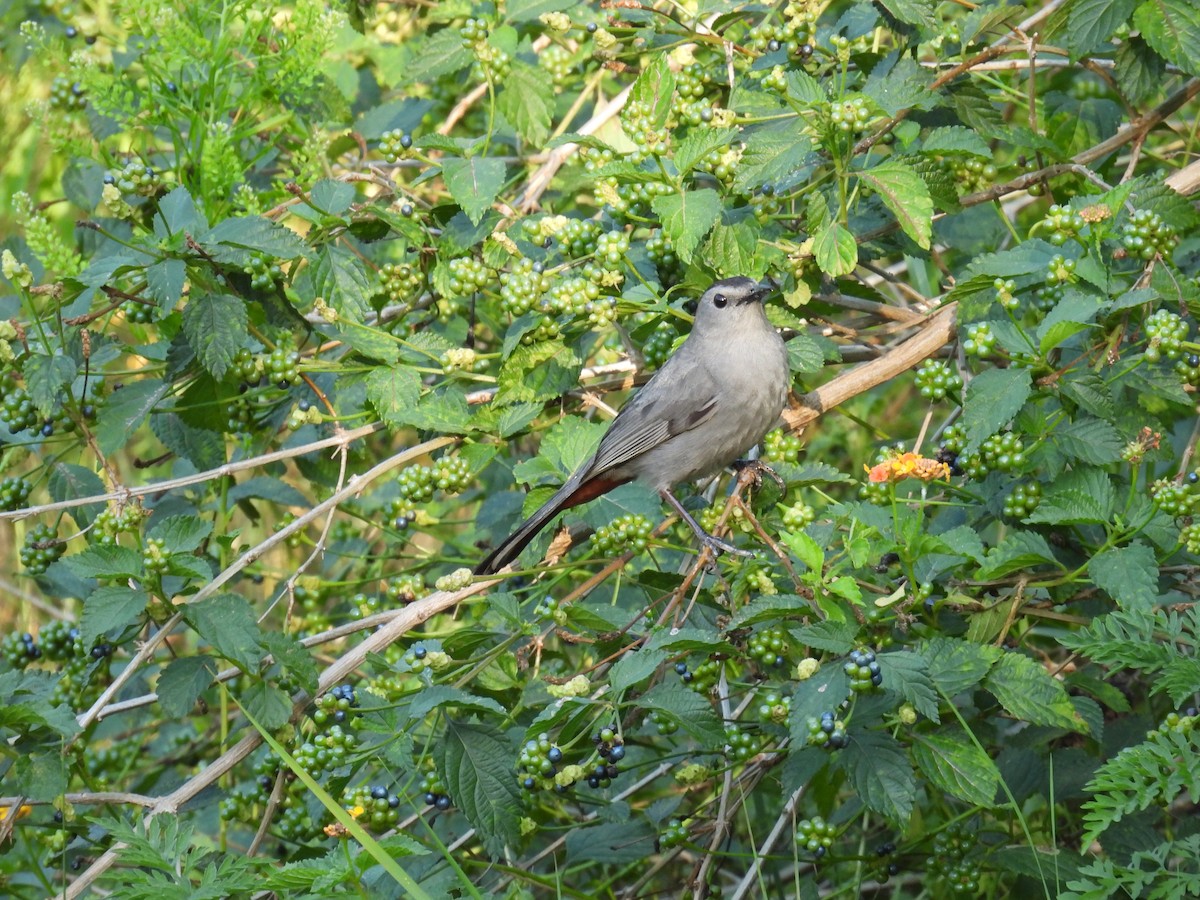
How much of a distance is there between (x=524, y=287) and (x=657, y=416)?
960mm

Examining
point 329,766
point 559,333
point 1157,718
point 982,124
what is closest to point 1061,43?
point 982,124

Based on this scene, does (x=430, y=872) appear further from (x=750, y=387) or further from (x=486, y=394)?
(x=750, y=387)

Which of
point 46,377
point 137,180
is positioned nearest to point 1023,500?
point 46,377

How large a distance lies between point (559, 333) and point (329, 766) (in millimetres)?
1472

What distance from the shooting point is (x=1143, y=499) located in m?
3.28

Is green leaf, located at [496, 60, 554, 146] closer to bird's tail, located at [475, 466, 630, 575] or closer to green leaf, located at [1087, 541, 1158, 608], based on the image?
bird's tail, located at [475, 466, 630, 575]

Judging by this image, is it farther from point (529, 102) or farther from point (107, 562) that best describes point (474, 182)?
point (107, 562)

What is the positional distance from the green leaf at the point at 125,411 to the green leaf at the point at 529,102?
58.2 inches

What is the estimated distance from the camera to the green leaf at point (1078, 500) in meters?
3.07

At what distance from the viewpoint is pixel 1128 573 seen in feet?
9.79

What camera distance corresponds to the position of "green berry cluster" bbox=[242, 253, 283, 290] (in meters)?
4.04

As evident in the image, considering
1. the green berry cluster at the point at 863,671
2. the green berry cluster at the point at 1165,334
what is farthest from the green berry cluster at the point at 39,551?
the green berry cluster at the point at 1165,334

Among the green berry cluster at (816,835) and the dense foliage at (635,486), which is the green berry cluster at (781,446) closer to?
the dense foliage at (635,486)

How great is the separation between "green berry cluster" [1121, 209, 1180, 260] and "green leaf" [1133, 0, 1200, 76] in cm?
55
